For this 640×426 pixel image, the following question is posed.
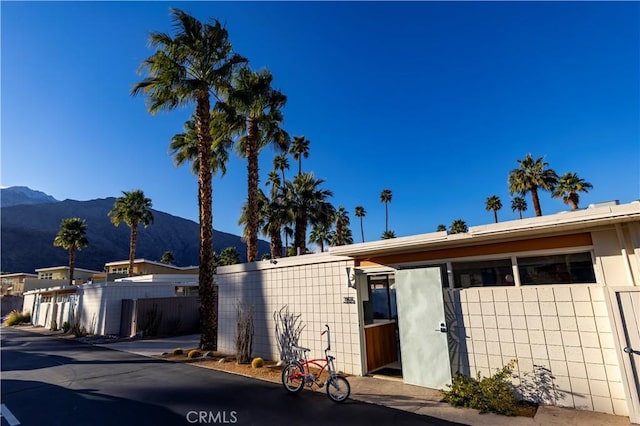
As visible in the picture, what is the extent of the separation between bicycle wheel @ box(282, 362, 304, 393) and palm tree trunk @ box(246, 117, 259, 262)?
7.15 meters

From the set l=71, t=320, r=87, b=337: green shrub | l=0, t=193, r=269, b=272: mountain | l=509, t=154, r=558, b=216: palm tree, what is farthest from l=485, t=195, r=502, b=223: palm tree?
l=0, t=193, r=269, b=272: mountain

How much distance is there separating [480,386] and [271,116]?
14129mm

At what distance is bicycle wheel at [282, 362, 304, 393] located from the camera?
707 centimetres

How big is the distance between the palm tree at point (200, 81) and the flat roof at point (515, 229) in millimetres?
7157

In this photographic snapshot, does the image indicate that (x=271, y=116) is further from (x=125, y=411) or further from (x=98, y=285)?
(x=98, y=285)

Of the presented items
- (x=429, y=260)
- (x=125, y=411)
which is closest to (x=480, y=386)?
(x=429, y=260)

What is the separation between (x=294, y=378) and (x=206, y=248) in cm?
728

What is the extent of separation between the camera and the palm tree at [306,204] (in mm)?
21047

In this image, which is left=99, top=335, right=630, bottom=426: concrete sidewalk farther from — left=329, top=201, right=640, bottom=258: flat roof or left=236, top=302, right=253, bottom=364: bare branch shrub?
left=236, top=302, right=253, bottom=364: bare branch shrub

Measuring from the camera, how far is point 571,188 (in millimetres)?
27156

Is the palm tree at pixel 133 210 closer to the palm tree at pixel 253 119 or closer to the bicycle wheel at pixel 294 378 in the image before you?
the palm tree at pixel 253 119

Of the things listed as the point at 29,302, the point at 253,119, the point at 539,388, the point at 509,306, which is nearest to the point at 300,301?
the point at 509,306

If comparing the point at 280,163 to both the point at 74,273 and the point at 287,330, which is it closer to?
the point at 287,330

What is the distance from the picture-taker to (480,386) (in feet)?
19.7
